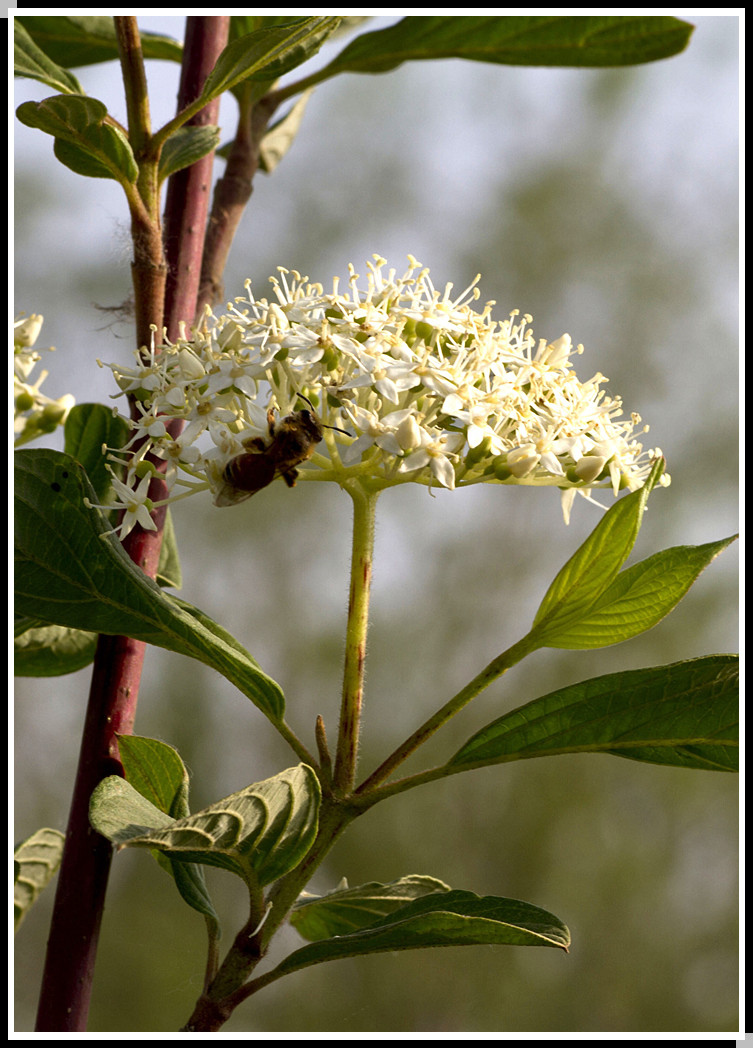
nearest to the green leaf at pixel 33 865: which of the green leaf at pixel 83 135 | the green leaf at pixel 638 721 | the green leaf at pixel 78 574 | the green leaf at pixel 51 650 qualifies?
the green leaf at pixel 51 650

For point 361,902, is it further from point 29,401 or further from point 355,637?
point 29,401

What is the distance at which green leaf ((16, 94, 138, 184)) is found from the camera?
0.57m

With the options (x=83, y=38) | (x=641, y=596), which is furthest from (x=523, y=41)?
(x=641, y=596)

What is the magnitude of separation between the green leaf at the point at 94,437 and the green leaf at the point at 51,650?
0.50ft

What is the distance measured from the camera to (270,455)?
58 centimetres

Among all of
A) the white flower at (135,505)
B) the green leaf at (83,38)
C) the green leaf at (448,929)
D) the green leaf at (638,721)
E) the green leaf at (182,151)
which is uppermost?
the green leaf at (83,38)

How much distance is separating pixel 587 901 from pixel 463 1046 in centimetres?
343

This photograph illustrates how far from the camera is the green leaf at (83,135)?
1.88 feet

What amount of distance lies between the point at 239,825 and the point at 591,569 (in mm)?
279

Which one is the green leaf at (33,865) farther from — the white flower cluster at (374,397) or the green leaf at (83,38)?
the green leaf at (83,38)

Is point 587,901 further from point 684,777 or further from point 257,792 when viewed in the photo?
point 257,792

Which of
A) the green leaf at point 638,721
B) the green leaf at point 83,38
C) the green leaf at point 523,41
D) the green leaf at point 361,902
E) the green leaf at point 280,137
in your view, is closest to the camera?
the green leaf at point 638,721

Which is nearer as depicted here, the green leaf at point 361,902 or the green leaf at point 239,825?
the green leaf at point 239,825

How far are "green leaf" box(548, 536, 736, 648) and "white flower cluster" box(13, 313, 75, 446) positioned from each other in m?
0.41
